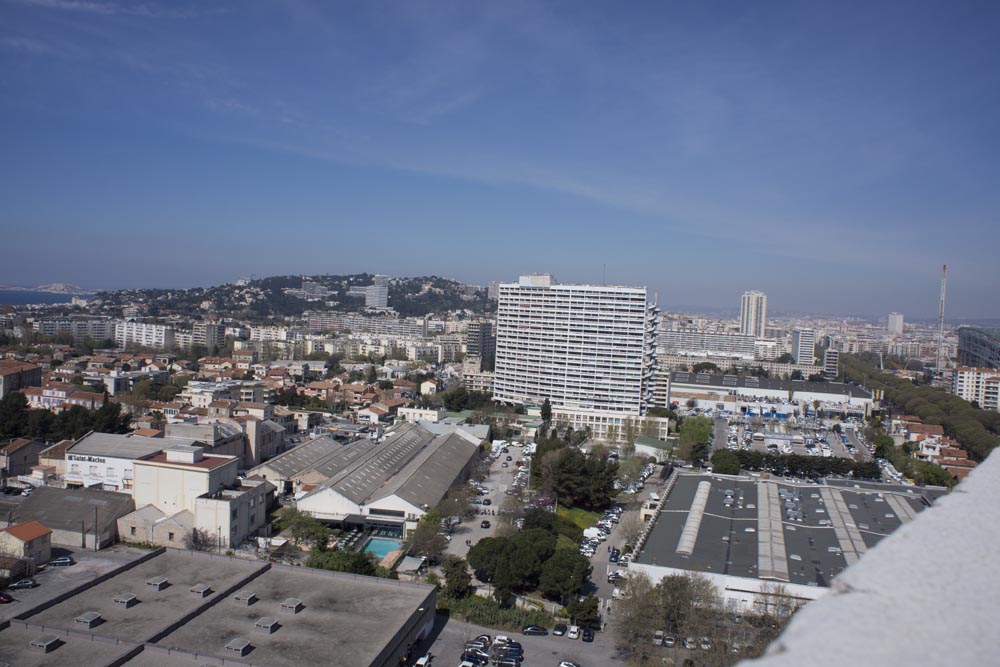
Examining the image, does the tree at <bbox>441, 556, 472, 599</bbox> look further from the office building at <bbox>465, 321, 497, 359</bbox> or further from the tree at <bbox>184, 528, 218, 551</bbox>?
the office building at <bbox>465, 321, 497, 359</bbox>

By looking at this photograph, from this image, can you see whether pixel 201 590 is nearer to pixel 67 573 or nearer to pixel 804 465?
pixel 67 573

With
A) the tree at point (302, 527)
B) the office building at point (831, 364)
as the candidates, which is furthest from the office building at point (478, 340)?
the tree at point (302, 527)

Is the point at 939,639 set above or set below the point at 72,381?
above

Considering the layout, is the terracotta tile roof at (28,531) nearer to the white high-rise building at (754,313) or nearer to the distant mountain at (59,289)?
the white high-rise building at (754,313)

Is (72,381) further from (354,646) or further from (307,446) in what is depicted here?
(354,646)

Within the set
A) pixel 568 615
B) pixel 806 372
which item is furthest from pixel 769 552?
pixel 806 372

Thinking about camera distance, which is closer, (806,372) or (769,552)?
(769,552)

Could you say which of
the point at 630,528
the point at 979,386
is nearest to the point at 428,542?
the point at 630,528
